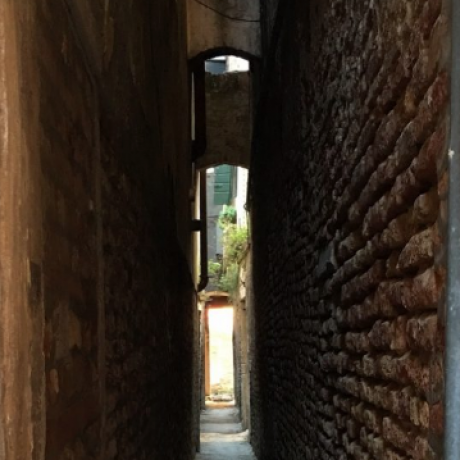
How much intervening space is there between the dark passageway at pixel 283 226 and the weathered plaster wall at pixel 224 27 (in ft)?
7.57

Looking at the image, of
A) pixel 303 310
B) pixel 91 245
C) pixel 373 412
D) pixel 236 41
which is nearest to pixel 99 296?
pixel 91 245

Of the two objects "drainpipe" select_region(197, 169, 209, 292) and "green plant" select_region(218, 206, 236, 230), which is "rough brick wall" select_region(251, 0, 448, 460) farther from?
"green plant" select_region(218, 206, 236, 230)

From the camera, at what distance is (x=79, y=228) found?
84.5 inches

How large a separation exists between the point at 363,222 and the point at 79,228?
1.23 metres

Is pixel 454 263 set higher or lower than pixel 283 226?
lower

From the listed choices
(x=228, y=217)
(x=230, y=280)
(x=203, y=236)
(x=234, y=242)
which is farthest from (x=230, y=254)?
(x=203, y=236)

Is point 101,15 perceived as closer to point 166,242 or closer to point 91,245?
point 91,245

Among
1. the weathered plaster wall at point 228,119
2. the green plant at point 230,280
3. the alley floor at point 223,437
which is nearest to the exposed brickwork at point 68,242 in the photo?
the alley floor at point 223,437

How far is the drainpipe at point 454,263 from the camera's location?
1.75m

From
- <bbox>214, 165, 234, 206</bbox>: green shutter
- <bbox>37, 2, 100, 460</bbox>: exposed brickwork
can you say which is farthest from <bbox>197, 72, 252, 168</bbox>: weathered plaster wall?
<bbox>37, 2, 100, 460</bbox>: exposed brickwork

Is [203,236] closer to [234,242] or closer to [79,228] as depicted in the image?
[234,242]

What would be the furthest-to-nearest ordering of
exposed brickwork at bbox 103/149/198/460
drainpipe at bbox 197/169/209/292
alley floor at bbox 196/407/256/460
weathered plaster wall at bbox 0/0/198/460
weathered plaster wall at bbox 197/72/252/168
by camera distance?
drainpipe at bbox 197/169/209/292, weathered plaster wall at bbox 197/72/252/168, alley floor at bbox 196/407/256/460, exposed brickwork at bbox 103/149/198/460, weathered plaster wall at bbox 0/0/198/460

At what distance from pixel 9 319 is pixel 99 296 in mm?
1113

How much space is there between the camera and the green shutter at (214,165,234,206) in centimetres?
2059
